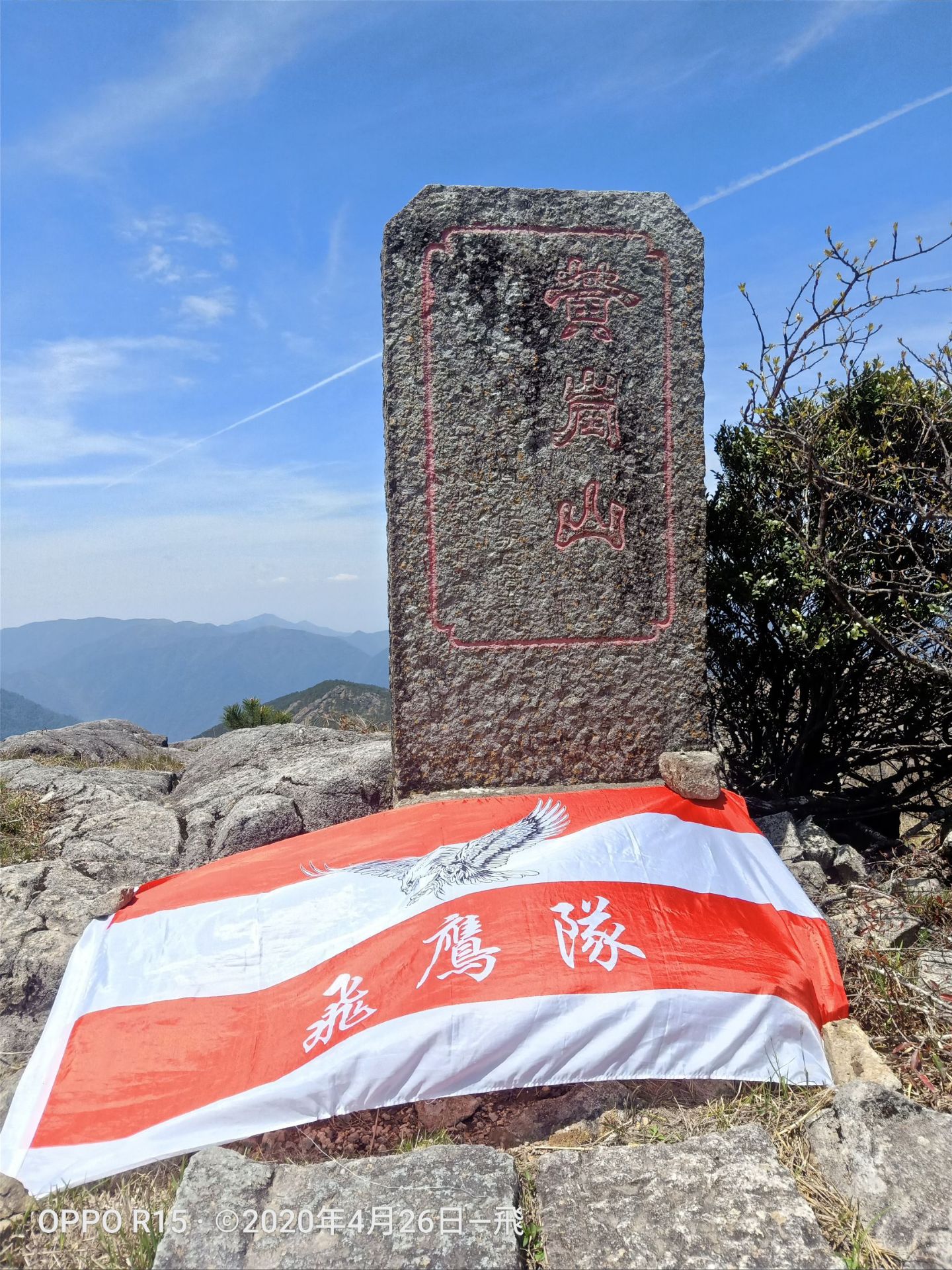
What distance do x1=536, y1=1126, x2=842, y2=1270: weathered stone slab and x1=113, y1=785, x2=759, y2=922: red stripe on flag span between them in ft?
3.36

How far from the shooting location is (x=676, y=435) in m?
3.23

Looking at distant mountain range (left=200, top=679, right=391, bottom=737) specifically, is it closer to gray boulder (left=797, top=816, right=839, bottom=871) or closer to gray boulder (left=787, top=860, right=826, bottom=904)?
gray boulder (left=797, top=816, right=839, bottom=871)

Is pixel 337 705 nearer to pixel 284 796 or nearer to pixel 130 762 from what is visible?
pixel 130 762

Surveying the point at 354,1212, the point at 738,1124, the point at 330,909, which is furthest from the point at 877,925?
the point at 354,1212

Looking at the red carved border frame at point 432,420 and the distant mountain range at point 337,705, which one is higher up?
the red carved border frame at point 432,420

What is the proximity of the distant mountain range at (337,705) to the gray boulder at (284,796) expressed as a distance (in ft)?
7.24

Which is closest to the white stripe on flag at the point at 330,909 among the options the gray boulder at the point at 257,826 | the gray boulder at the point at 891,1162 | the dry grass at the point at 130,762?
the gray boulder at the point at 891,1162

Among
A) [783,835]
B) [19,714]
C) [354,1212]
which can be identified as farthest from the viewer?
[19,714]

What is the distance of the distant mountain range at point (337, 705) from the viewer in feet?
23.8

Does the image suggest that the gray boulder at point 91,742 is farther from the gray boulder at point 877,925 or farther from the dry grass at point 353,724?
the gray boulder at point 877,925

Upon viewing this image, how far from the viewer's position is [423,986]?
207 centimetres

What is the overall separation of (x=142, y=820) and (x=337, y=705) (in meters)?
7.32

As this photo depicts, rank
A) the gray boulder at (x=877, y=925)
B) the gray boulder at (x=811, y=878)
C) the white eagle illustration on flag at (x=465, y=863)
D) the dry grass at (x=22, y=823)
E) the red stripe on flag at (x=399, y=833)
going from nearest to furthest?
1. the white eagle illustration on flag at (x=465, y=863)
2. the gray boulder at (x=877, y=925)
3. the red stripe on flag at (x=399, y=833)
4. the gray boulder at (x=811, y=878)
5. the dry grass at (x=22, y=823)

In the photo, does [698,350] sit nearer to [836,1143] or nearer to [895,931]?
[895,931]
